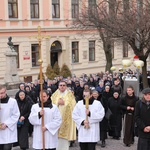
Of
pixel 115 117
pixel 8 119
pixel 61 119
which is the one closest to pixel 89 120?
pixel 61 119

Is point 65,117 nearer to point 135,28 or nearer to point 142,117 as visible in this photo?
point 142,117

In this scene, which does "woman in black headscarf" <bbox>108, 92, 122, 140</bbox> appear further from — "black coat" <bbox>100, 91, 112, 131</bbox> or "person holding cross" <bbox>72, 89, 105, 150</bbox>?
"person holding cross" <bbox>72, 89, 105, 150</bbox>

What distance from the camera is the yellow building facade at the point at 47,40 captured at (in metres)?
31.0

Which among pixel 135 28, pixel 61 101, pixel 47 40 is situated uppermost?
pixel 135 28

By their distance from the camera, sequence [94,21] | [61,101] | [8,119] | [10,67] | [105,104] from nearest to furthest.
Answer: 1. [8,119]
2. [61,101]
3. [105,104]
4. [94,21]
5. [10,67]

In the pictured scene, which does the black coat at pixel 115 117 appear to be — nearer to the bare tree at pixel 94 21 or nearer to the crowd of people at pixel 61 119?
the crowd of people at pixel 61 119

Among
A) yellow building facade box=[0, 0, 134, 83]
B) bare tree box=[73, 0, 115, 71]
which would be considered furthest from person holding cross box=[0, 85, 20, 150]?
yellow building facade box=[0, 0, 134, 83]

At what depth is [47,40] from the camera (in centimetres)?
3325

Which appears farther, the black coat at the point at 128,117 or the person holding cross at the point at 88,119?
the black coat at the point at 128,117

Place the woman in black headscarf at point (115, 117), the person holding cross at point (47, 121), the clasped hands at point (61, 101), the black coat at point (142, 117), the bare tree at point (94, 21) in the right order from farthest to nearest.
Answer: the bare tree at point (94, 21) → the woman in black headscarf at point (115, 117) → the clasped hands at point (61, 101) → the person holding cross at point (47, 121) → the black coat at point (142, 117)

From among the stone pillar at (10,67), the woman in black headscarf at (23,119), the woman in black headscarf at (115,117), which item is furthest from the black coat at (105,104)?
the stone pillar at (10,67)

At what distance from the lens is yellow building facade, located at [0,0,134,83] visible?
102 ft

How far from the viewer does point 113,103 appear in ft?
37.5

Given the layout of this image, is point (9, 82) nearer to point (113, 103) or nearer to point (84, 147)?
point (113, 103)
